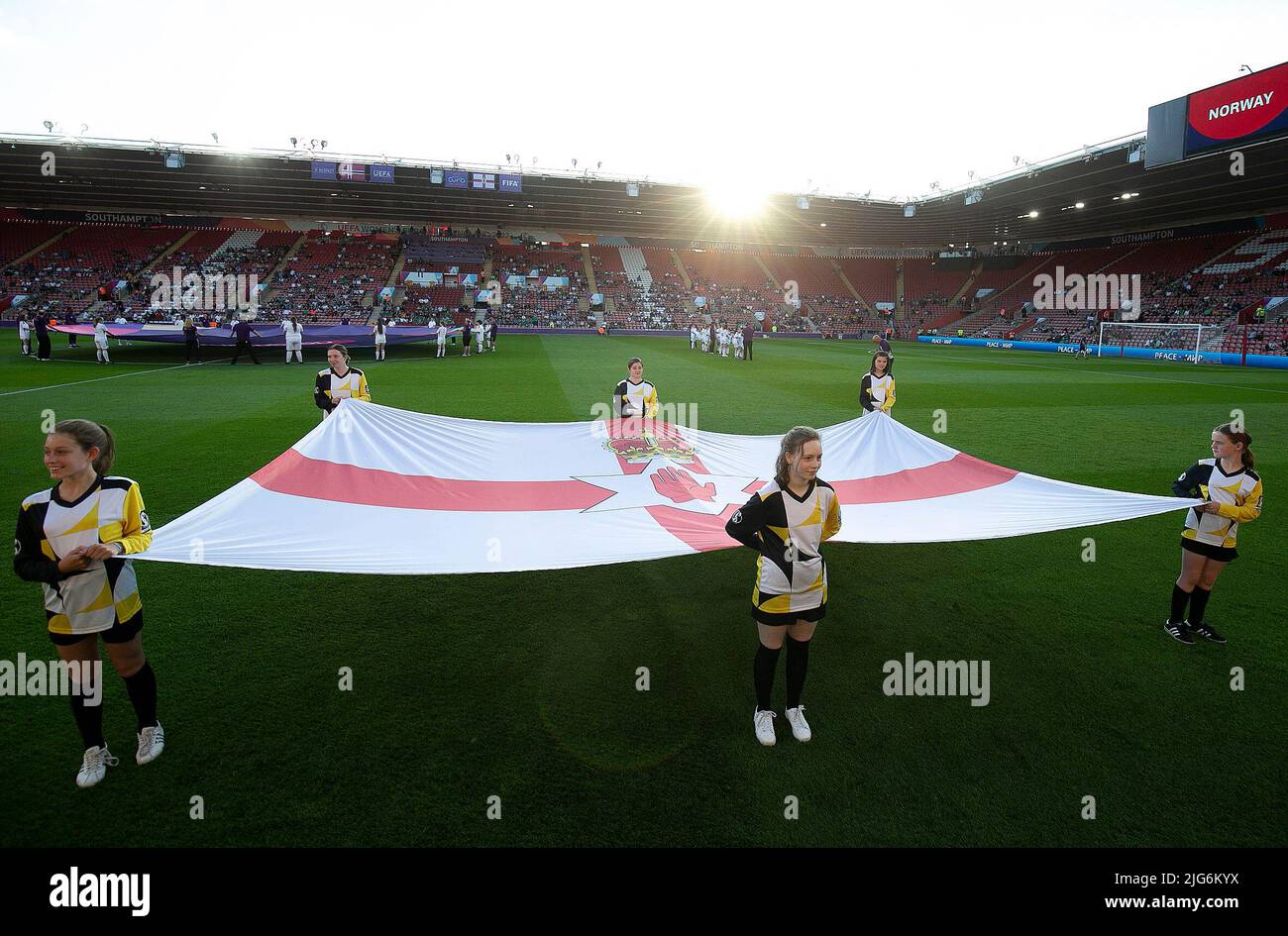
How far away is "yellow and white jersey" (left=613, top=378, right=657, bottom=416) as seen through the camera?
706 cm

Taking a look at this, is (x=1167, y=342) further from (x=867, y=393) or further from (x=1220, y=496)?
(x=1220, y=496)

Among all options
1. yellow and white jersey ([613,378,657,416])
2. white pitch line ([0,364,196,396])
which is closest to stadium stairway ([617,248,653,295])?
white pitch line ([0,364,196,396])

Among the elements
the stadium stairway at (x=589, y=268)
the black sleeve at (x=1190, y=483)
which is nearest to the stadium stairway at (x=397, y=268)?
the stadium stairway at (x=589, y=268)

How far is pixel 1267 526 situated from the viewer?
691 centimetres

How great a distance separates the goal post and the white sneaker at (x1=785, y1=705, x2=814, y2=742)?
3559cm

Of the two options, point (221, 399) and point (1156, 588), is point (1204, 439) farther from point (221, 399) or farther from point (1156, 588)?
point (221, 399)

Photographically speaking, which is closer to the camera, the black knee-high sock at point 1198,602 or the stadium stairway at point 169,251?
the black knee-high sock at point 1198,602

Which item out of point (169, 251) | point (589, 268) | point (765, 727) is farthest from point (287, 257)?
point (765, 727)

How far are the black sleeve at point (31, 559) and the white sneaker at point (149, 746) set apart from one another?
3.10ft

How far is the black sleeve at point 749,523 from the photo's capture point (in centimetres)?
332

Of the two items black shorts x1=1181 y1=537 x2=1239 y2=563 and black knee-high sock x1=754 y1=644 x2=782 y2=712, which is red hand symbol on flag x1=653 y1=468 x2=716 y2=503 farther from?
black shorts x1=1181 y1=537 x2=1239 y2=563

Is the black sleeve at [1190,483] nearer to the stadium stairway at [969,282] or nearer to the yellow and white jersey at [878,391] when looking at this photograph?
the yellow and white jersey at [878,391]

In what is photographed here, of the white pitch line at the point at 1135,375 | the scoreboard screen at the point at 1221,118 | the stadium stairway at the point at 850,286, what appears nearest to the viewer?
the white pitch line at the point at 1135,375
